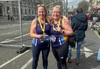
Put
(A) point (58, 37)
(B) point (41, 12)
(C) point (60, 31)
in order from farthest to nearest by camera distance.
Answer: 1. (B) point (41, 12)
2. (A) point (58, 37)
3. (C) point (60, 31)

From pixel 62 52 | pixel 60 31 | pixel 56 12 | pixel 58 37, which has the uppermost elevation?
pixel 56 12

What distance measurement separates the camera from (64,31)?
405 cm

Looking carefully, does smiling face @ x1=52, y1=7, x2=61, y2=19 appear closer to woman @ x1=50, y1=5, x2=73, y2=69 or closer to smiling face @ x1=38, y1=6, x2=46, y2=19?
woman @ x1=50, y1=5, x2=73, y2=69

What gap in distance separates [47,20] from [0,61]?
3.23 m

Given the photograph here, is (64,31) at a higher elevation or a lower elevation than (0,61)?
higher

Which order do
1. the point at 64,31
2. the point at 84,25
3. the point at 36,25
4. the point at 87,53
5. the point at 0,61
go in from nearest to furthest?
the point at 64,31, the point at 36,25, the point at 84,25, the point at 0,61, the point at 87,53

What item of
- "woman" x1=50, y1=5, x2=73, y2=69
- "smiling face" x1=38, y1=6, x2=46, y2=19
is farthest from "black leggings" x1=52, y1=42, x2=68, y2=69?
"smiling face" x1=38, y1=6, x2=46, y2=19

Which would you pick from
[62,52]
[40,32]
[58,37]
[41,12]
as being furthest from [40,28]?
[62,52]

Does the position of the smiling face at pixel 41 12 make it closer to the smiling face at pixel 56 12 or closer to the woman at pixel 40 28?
the woman at pixel 40 28

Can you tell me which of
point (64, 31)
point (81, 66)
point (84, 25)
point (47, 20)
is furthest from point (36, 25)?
point (81, 66)

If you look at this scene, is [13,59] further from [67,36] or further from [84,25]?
[67,36]

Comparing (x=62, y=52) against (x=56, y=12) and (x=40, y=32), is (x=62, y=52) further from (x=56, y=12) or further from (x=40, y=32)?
(x=56, y=12)

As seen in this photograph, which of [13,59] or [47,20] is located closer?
[47,20]

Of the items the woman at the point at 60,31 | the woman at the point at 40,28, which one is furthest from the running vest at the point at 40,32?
the woman at the point at 60,31
